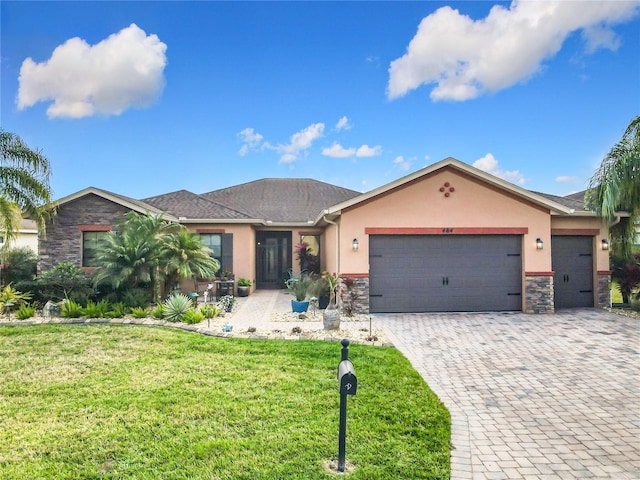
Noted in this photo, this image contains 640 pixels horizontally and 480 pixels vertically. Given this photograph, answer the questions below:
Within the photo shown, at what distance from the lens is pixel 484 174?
1114 centimetres

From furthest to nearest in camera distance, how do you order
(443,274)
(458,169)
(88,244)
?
(88,244)
(443,274)
(458,169)

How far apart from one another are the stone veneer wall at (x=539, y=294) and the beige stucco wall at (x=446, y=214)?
313 mm

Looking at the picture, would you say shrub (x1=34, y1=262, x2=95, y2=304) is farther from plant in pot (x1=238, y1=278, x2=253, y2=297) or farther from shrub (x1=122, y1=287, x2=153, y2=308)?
plant in pot (x1=238, y1=278, x2=253, y2=297)

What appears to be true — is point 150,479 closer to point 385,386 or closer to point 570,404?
point 385,386

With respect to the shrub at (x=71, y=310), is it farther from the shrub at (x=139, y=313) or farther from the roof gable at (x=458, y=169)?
the roof gable at (x=458, y=169)

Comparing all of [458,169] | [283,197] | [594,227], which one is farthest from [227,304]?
[594,227]

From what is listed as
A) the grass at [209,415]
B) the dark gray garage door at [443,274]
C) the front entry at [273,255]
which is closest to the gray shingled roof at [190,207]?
the front entry at [273,255]

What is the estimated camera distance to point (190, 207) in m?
16.1

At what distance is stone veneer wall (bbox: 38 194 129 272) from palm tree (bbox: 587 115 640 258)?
15.9 metres

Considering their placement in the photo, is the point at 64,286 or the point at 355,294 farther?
the point at 355,294

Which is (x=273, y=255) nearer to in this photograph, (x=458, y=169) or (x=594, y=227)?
(x=458, y=169)

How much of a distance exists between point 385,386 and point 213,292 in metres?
10.5

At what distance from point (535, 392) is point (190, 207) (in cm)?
1437

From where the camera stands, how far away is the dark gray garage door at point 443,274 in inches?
450
